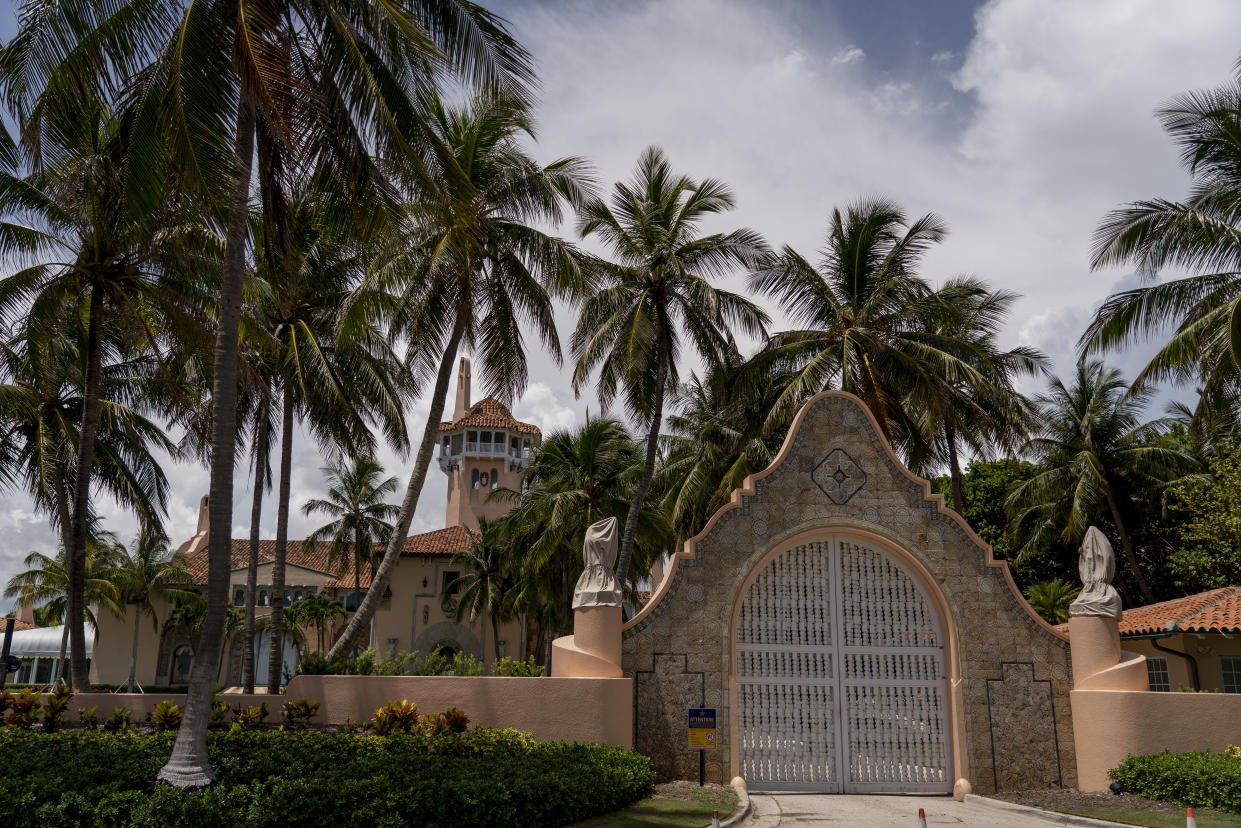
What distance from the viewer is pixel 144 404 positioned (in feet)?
82.7

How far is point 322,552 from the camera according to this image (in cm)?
5469

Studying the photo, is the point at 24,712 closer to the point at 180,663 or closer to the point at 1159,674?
the point at 1159,674

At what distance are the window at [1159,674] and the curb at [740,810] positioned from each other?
14.7 metres

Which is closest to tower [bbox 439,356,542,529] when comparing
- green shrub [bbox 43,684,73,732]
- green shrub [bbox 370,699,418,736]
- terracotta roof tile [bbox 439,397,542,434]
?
terracotta roof tile [bbox 439,397,542,434]

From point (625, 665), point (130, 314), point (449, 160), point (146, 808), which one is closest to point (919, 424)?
point (625, 665)

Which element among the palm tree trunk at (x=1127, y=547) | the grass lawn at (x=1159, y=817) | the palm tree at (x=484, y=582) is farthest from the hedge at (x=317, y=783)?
the palm tree at (x=484, y=582)

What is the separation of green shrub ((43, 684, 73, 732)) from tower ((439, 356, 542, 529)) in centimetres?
3346

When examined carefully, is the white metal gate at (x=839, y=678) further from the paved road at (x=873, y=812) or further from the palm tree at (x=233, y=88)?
the palm tree at (x=233, y=88)

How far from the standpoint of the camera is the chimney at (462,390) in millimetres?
51969

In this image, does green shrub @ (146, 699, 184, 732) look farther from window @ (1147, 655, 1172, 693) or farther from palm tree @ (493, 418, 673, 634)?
window @ (1147, 655, 1172, 693)

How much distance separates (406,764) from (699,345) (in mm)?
13569

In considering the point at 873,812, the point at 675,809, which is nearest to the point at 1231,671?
the point at 873,812

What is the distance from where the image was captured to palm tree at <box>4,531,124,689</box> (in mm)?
44281

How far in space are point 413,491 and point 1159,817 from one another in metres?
13.5
